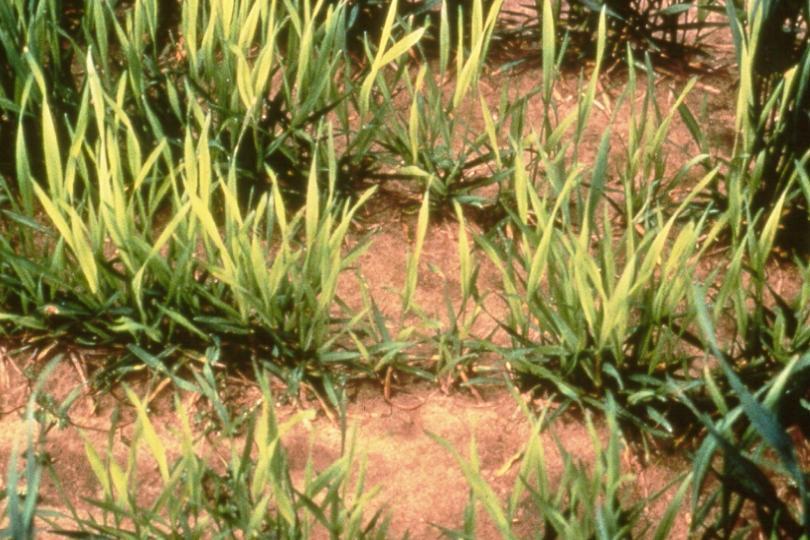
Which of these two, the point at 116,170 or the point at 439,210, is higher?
the point at 116,170

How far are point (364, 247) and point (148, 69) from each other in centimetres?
49

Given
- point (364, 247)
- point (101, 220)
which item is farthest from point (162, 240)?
point (364, 247)

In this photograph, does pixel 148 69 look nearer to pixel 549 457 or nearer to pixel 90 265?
pixel 90 265

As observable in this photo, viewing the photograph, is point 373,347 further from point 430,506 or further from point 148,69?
point 148,69

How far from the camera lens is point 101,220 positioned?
138 centimetres

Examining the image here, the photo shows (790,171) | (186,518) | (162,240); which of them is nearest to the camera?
(186,518)

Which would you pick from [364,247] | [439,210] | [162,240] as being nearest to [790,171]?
[439,210]

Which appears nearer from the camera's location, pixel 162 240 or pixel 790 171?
pixel 162 240

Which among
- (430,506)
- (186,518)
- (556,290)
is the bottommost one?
(430,506)

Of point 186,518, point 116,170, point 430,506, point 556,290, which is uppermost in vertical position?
point 116,170

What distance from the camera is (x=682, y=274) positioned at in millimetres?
1350

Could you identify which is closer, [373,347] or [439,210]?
[373,347]

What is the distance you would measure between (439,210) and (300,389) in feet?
1.23

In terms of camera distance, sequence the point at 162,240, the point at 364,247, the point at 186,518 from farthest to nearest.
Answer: the point at 364,247
the point at 162,240
the point at 186,518
